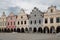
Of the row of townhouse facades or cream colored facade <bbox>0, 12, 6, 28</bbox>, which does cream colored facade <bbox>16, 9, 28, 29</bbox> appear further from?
cream colored facade <bbox>0, 12, 6, 28</bbox>

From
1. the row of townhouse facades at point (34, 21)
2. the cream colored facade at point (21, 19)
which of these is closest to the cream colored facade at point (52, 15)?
the row of townhouse facades at point (34, 21)

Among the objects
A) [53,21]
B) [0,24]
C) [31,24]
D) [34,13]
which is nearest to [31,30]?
[31,24]

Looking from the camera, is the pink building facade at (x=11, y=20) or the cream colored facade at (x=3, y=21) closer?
the pink building facade at (x=11, y=20)

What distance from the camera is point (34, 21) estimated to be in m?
52.8

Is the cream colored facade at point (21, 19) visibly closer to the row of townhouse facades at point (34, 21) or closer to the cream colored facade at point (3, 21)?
the row of townhouse facades at point (34, 21)

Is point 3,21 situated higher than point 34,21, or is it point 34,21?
point 34,21

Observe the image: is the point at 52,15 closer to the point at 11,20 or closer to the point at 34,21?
the point at 34,21

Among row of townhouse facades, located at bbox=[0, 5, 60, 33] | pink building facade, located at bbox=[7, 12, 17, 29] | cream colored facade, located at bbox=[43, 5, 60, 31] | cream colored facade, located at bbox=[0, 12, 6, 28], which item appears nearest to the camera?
cream colored facade, located at bbox=[43, 5, 60, 31]

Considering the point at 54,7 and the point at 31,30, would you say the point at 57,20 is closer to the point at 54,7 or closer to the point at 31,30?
the point at 54,7

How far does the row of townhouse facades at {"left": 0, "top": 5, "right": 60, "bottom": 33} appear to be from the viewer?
155ft

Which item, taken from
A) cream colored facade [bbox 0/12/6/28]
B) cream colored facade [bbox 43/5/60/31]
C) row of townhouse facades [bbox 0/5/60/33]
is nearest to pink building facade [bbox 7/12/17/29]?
row of townhouse facades [bbox 0/5/60/33]

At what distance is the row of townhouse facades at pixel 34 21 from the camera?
47.1m

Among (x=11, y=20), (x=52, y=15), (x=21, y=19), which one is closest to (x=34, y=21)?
(x=21, y=19)

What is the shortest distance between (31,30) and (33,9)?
6748mm
